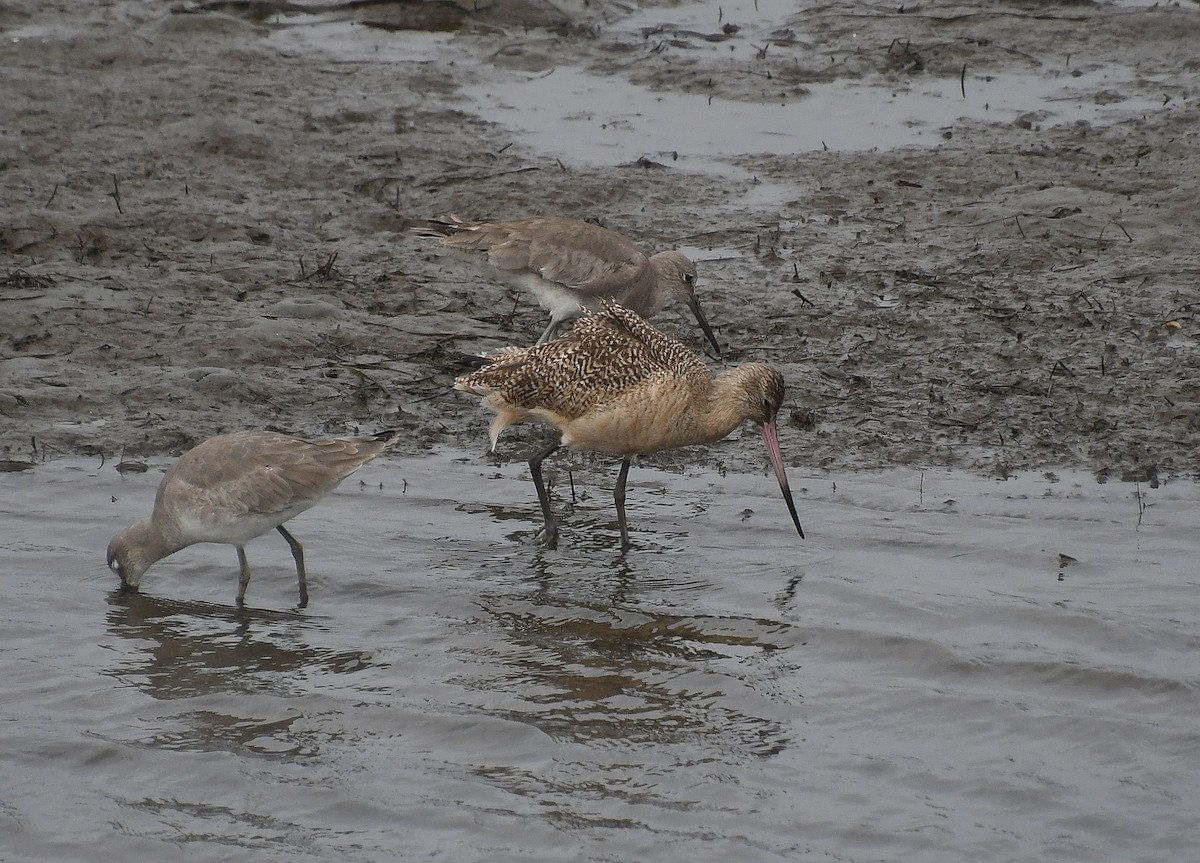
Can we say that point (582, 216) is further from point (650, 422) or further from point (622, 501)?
point (622, 501)

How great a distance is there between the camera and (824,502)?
7051 mm

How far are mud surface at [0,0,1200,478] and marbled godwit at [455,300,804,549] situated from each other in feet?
2.43

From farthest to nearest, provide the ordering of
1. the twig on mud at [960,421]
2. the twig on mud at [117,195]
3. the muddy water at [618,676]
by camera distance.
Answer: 1. the twig on mud at [117,195]
2. the twig on mud at [960,421]
3. the muddy water at [618,676]

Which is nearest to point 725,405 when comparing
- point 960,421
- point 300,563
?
point 960,421

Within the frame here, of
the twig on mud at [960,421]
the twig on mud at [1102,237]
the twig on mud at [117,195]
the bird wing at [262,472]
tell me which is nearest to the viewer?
the bird wing at [262,472]

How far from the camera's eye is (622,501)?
6840 millimetres

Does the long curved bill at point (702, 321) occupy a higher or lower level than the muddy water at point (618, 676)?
higher

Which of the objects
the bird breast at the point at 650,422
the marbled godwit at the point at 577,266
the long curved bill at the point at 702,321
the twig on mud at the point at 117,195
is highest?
the twig on mud at the point at 117,195

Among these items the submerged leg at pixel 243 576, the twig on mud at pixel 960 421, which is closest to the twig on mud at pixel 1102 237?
the twig on mud at pixel 960 421

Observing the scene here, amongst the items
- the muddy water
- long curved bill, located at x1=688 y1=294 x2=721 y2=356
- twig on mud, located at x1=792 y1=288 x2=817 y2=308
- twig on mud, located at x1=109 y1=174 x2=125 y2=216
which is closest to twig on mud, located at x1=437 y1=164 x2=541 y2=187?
twig on mud, located at x1=109 y1=174 x2=125 y2=216

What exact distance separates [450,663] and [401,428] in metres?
2.25

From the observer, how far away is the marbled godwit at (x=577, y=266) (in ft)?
Answer: 28.4

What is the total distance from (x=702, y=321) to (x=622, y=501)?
6.77 feet

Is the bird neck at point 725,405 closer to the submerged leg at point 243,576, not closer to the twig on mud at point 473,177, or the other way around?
the submerged leg at point 243,576
